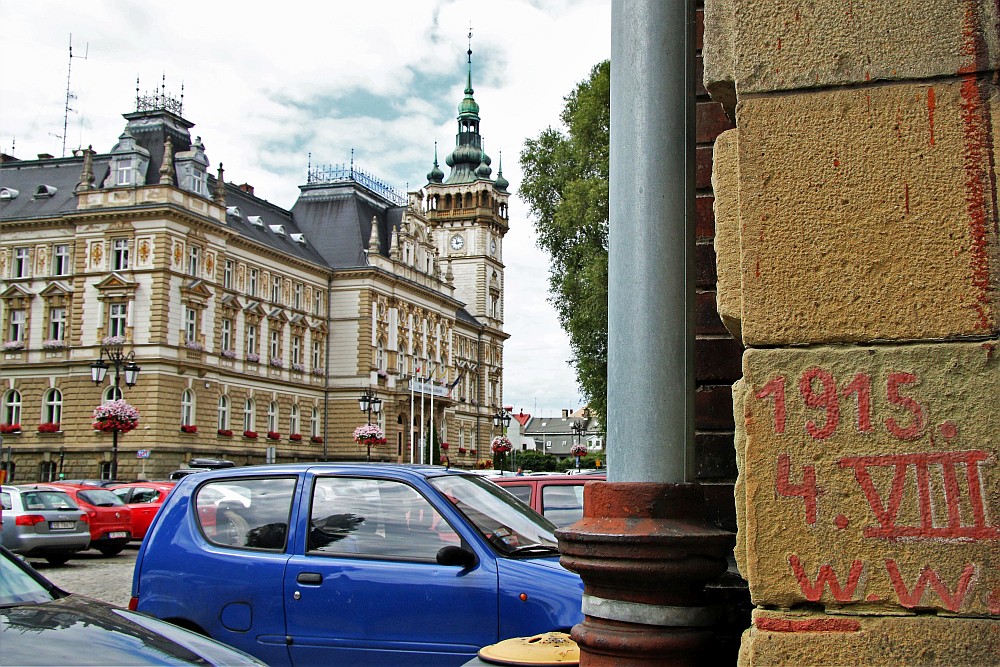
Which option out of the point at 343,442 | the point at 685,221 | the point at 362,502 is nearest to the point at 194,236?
the point at 343,442

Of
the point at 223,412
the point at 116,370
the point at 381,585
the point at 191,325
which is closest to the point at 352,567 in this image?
the point at 381,585

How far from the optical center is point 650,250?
347 cm

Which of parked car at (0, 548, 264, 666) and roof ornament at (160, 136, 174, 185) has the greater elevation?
roof ornament at (160, 136, 174, 185)

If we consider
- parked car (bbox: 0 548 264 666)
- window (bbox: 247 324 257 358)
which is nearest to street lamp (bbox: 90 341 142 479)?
window (bbox: 247 324 257 358)

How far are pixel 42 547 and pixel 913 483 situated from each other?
20105 millimetres

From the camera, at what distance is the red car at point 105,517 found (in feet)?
74.1

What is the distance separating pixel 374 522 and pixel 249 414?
55.3 m

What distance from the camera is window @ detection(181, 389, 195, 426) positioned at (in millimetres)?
53000

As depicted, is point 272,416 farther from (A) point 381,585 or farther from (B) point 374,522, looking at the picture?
(A) point 381,585

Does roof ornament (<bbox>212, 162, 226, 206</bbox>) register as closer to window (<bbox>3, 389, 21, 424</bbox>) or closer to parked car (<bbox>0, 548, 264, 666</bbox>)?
window (<bbox>3, 389, 21, 424</bbox>)

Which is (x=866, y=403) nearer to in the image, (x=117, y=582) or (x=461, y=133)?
(x=117, y=582)

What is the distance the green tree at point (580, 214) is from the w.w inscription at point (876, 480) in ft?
77.5

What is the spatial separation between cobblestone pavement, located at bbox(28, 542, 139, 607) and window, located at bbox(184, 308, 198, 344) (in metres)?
29.6

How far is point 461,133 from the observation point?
107062 millimetres
